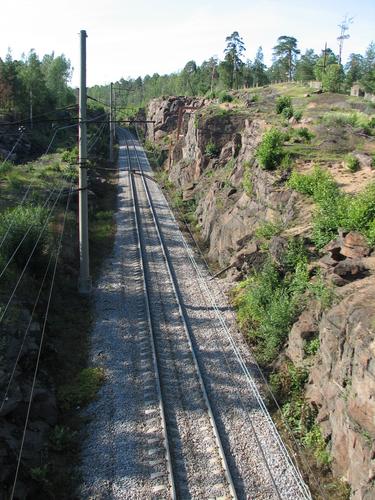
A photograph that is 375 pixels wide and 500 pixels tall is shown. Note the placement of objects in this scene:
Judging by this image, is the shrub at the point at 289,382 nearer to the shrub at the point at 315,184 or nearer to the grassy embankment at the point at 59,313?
the grassy embankment at the point at 59,313

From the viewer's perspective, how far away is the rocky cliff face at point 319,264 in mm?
10188

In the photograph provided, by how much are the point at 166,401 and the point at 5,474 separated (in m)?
4.50

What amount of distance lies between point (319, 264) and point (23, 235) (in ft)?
34.4

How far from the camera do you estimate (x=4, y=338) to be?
13.3 meters

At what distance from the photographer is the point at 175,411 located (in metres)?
12.8

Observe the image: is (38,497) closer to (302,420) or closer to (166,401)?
(166,401)

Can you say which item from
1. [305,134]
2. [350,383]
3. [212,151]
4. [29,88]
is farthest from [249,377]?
[29,88]

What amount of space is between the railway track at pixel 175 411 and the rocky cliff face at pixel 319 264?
275 cm

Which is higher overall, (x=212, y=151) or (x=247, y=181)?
(x=212, y=151)

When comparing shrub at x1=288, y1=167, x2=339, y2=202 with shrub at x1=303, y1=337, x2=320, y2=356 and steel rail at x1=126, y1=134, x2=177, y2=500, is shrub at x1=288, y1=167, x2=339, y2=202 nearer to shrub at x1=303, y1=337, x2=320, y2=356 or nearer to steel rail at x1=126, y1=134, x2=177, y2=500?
shrub at x1=303, y1=337, x2=320, y2=356

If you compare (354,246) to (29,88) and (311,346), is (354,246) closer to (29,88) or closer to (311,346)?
(311,346)

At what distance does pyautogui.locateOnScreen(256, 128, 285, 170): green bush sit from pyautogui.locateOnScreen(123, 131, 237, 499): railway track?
767 cm

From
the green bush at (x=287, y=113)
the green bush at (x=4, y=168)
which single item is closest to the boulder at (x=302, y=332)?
the green bush at (x=287, y=113)

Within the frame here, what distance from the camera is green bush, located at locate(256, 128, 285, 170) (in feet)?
76.4
